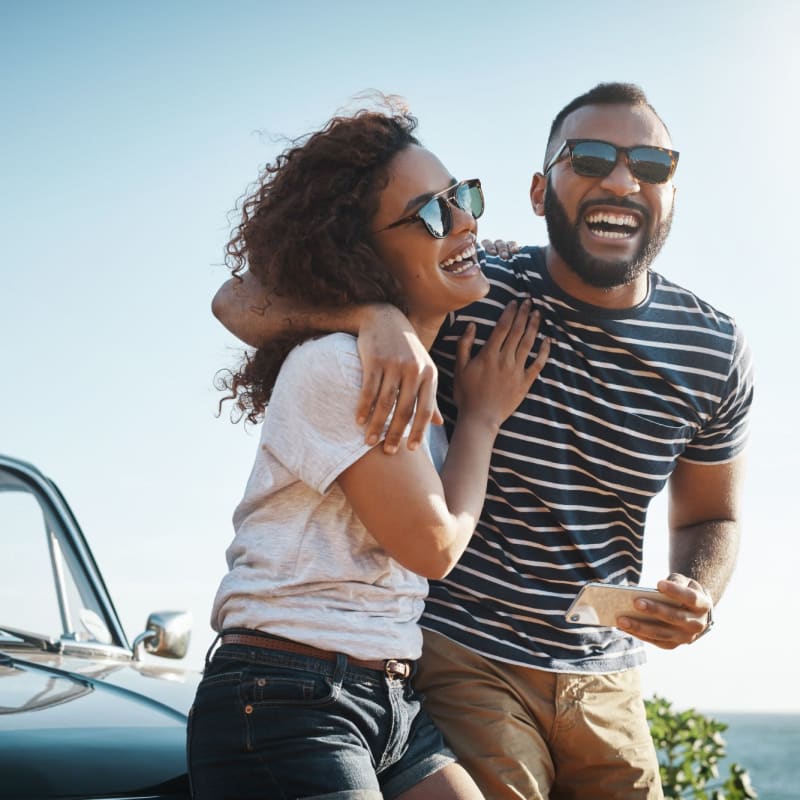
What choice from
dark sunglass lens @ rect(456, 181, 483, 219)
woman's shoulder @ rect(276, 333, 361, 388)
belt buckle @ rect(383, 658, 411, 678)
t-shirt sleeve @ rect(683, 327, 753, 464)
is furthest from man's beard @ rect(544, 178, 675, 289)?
belt buckle @ rect(383, 658, 411, 678)

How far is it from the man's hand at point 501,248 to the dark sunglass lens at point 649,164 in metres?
0.40

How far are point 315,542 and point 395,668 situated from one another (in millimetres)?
293

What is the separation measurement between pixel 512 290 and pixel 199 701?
1.45 m

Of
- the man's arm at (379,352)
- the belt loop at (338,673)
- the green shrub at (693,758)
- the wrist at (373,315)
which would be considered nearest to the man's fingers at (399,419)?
the man's arm at (379,352)

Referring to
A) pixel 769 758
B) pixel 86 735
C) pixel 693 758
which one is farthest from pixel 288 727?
pixel 769 758

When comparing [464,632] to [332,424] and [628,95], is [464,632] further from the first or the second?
[628,95]

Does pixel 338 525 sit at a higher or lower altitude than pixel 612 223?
lower

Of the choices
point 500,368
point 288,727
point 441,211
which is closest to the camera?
point 288,727

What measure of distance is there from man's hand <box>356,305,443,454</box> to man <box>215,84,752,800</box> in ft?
0.92

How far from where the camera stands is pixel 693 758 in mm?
6227

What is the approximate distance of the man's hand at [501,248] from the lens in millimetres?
3252

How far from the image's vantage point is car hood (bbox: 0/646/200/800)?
7.07ft

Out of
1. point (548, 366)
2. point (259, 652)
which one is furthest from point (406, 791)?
point (548, 366)

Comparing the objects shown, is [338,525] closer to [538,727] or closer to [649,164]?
[538,727]
